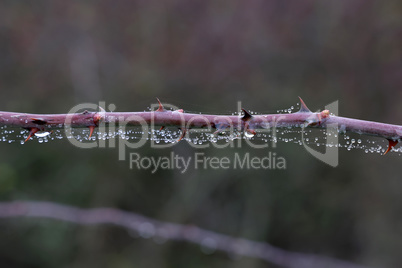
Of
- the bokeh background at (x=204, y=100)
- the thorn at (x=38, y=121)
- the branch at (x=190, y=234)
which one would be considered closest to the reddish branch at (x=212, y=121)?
the thorn at (x=38, y=121)

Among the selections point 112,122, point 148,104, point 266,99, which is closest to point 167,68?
point 148,104

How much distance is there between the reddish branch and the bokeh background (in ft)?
10.9

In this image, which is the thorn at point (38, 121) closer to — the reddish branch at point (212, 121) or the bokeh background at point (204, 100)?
the reddish branch at point (212, 121)

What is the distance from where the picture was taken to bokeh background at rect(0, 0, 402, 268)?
456cm

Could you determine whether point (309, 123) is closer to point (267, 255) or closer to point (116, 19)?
point (267, 255)

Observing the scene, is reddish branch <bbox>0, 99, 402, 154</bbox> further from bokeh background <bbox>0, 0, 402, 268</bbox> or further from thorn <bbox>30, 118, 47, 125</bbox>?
bokeh background <bbox>0, 0, 402, 268</bbox>

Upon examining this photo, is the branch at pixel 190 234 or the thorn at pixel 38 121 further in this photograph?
the branch at pixel 190 234

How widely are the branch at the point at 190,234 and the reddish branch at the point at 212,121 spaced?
2.63 meters

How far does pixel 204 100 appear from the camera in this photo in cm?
486

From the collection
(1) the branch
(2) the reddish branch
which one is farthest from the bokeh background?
(2) the reddish branch

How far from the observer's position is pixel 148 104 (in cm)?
493

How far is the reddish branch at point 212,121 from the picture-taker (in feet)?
4.17

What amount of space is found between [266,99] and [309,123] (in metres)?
3.50

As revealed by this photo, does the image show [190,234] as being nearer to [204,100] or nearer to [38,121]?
[204,100]
